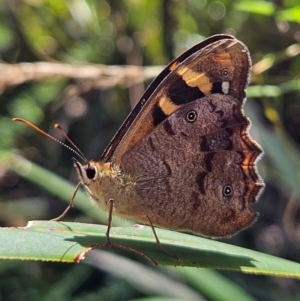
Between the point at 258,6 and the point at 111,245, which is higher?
the point at 258,6

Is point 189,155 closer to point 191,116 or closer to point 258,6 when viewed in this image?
point 191,116

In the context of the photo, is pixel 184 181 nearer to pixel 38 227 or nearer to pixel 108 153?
pixel 108 153

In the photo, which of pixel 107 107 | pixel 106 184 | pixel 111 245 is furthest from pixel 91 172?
pixel 107 107

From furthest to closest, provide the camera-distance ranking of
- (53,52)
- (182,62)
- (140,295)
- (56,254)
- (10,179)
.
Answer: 1. (10,179)
2. (53,52)
3. (140,295)
4. (182,62)
5. (56,254)

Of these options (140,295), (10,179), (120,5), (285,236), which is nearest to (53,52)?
(120,5)

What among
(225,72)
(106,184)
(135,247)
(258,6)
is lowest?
(135,247)
